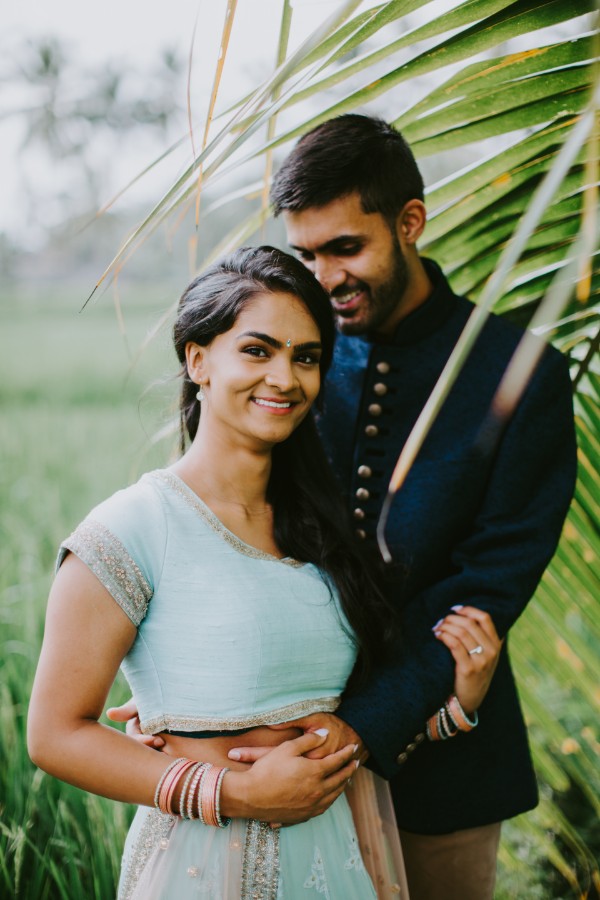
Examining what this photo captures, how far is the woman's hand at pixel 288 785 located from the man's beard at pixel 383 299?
0.76 meters

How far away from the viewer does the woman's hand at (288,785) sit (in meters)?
1.21

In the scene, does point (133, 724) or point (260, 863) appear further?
point (133, 724)

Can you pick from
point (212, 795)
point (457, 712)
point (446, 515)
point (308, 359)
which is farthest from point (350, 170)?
point (212, 795)

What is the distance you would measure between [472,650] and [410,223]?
2.63 feet

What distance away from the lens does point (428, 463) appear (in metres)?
1.62

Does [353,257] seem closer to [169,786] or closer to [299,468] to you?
[299,468]

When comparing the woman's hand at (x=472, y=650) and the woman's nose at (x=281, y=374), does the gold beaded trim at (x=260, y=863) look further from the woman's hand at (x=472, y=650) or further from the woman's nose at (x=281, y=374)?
the woman's nose at (x=281, y=374)

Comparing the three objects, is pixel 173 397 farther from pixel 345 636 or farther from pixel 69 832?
pixel 69 832

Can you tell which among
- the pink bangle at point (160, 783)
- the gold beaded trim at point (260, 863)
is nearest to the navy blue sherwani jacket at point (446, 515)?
the gold beaded trim at point (260, 863)

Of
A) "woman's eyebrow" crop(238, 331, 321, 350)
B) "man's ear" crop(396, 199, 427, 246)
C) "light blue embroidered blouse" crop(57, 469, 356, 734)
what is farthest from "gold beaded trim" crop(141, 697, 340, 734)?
"man's ear" crop(396, 199, 427, 246)

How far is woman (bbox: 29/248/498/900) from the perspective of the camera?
3.93 ft

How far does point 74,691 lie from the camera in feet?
3.88

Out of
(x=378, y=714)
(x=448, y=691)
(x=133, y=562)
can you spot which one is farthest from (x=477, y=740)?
(x=133, y=562)

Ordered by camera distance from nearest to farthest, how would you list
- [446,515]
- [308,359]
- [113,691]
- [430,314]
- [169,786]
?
[169,786] < [308,359] < [446,515] < [430,314] < [113,691]
